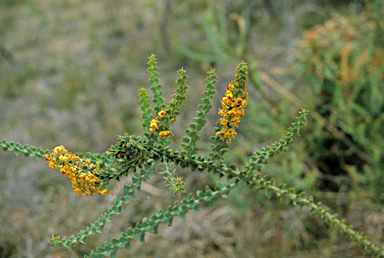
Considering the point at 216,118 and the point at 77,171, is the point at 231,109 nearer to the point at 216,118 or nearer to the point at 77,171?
the point at 77,171

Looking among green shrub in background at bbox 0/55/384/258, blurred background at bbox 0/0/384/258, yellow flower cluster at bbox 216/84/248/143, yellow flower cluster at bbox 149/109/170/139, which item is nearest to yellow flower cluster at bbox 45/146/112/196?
green shrub in background at bbox 0/55/384/258

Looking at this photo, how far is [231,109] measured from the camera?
63 cm

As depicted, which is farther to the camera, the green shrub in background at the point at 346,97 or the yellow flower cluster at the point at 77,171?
the green shrub in background at the point at 346,97

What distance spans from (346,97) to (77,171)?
170 cm

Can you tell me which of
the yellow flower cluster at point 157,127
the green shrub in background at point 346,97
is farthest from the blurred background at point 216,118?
the yellow flower cluster at point 157,127

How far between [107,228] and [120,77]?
1881 mm

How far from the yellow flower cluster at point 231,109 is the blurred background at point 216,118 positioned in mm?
652

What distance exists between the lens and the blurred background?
1562 mm

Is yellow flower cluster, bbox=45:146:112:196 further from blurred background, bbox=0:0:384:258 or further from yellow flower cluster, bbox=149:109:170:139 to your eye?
blurred background, bbox=0:0:384:258

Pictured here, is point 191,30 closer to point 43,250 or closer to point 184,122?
point 184,122

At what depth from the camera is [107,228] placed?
172 centimetres

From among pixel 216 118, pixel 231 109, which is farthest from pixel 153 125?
pixel 216 118

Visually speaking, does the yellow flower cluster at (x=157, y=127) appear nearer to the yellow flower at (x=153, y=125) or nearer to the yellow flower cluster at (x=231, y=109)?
the yellow flower at (x=153, y=125)

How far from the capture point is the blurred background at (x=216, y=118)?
5.12 ft
